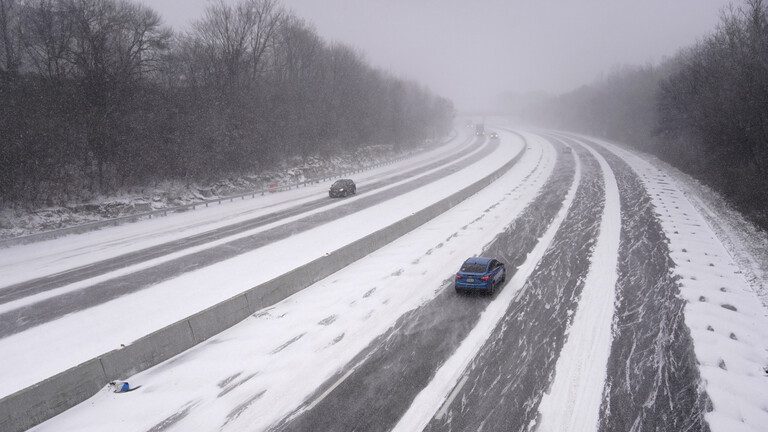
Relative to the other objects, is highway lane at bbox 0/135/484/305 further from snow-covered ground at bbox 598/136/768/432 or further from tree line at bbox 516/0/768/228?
tree line at bbox 516/0/768/228

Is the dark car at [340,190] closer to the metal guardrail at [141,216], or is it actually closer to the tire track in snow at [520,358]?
the metal guardrail at [141,216]

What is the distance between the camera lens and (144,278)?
18.8 metres

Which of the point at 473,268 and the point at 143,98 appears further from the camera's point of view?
the point at 143,98

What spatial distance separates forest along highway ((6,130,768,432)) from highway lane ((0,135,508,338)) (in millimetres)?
824

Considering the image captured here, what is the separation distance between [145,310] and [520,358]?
44.4 ft

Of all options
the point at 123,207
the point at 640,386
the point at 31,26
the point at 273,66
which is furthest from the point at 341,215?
the point at 273,66

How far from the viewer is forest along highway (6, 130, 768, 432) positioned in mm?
9570

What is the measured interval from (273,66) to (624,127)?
69989mm

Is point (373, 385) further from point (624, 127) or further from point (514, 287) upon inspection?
point (624, 127)

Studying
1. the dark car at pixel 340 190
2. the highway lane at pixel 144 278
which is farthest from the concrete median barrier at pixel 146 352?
the dark car at pixel 340 190

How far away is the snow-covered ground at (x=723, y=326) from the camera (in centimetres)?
960

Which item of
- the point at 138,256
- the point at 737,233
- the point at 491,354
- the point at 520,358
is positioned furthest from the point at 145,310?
the point at 737,233

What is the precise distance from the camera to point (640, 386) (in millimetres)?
10492

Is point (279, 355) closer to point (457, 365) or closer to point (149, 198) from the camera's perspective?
point (457, 365)
